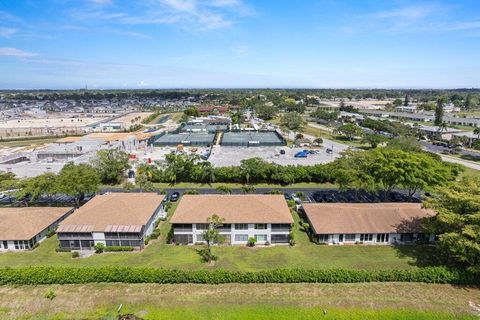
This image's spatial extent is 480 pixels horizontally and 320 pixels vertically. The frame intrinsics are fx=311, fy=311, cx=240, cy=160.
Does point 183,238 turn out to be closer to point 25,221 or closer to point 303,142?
point 25,221

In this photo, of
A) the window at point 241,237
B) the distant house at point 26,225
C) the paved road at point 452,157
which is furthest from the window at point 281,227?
the paved road at point 452,157

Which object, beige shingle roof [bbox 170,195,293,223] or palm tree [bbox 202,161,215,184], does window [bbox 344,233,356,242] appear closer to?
beige shingle roof [bbox 170,195,293,223]

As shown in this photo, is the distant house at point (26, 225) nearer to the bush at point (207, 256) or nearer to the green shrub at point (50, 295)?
the green shrub at point (50, 295)

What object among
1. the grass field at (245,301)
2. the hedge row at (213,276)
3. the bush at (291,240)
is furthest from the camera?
the bush at (291,240)

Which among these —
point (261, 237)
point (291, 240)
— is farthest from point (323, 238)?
point (261, 237)

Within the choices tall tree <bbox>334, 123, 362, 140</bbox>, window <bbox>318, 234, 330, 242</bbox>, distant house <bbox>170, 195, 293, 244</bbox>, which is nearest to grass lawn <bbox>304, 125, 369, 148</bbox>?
tall tree <bbox>334, 123, 362, 140</bbox>

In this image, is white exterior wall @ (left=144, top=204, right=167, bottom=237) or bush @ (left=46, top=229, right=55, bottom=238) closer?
white exterior wall @ (left=144, top=204, right=167, bottom=237)
